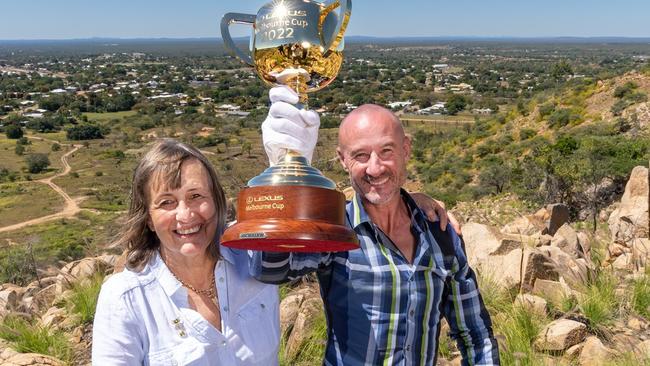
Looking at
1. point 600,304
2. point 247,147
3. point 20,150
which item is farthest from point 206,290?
point 20,150

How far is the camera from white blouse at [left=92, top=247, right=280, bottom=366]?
2.13 metres

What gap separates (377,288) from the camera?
2.37 m

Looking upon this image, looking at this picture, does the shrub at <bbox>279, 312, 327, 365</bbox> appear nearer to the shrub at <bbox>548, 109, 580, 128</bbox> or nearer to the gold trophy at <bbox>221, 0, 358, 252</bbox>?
the gold trophy at <bbox>221, 0, 358, 252</bbox>

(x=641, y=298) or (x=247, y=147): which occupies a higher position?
(x=641, y=298)

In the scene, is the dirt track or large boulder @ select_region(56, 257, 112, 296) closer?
large boulder @ select_region(56, 257, 112, 296)

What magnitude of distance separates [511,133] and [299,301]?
3024 cm

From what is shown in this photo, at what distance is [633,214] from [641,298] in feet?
10.5

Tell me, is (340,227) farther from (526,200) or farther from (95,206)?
(95,206)

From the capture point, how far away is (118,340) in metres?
2.12

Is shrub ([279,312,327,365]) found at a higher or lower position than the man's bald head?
lower

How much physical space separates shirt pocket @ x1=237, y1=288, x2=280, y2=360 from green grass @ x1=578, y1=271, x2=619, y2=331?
340 cm

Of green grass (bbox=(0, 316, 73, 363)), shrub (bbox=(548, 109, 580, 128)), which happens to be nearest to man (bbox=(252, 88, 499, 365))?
green grass (bbox=(0, 316, 73, 363))

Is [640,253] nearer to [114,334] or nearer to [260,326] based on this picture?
[260,326]

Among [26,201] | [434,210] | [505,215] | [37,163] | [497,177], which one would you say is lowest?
[26,201]
